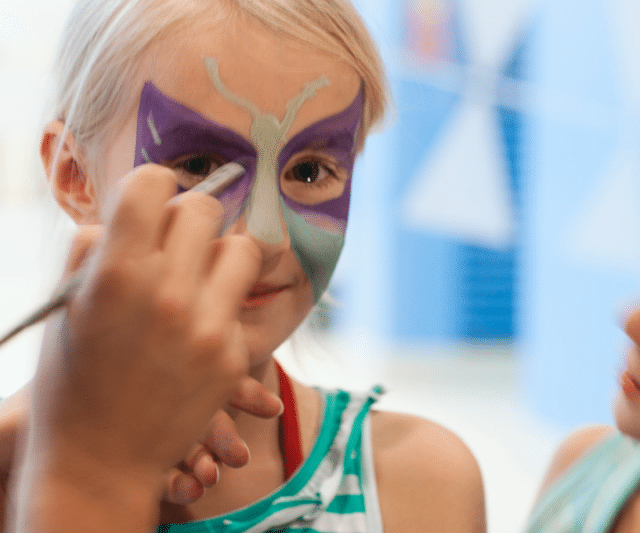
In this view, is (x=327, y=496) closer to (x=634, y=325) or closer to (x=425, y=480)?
(x=425, y=480)

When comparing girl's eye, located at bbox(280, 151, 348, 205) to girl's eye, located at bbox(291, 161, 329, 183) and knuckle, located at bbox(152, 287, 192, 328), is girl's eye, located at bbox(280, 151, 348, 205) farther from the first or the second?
knuckle, located at bbox(152, 287, 192, 328)

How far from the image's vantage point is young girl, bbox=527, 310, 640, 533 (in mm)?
489

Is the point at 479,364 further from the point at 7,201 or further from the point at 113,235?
the point at 113,235

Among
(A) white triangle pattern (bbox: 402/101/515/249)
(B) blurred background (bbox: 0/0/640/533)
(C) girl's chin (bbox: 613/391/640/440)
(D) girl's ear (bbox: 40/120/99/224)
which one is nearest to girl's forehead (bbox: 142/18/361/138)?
(D) girl's ear (bbox: 40/120/99/224)

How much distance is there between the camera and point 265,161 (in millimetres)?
492

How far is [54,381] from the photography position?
30 centimetres

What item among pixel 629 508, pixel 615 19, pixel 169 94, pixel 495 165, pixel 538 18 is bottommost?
pixel 629 508

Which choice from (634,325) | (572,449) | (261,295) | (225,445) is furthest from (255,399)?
(572,449)

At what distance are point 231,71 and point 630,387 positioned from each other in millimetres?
370

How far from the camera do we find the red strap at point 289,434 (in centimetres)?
59

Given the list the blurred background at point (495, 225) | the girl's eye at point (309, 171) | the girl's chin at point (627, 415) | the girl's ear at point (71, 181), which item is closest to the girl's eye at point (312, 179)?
the girl's eye at point (309, 171)

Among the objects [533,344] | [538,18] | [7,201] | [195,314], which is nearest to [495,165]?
[538,18]

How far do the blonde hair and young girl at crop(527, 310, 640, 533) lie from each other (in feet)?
1.00

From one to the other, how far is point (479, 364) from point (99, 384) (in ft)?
7.93
